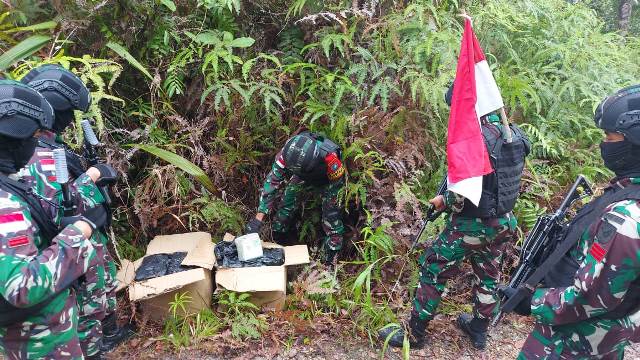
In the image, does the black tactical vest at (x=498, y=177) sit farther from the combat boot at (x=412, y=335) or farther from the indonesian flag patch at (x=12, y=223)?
the indonesian flag patch at (x=12, y=223)

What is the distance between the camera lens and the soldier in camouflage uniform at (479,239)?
2992 millimetres

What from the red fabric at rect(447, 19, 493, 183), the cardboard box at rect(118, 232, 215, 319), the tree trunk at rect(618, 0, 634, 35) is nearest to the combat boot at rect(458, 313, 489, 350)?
the red fabric at rect(447, 19, 493, 183)

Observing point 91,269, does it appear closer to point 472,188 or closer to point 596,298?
point 472,188

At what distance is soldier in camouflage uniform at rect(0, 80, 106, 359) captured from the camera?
1.84 metres

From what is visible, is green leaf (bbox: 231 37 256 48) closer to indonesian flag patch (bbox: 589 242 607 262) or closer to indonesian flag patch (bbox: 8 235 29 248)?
indonesian flag patch (bbox: 8 235 29 248)

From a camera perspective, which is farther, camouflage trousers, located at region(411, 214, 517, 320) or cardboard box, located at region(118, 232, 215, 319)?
cardboard box, located at region(118, 232, 215, 319)

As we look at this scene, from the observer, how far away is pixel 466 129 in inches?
112

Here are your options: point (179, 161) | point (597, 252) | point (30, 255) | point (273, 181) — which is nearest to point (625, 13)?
point (273, 181)

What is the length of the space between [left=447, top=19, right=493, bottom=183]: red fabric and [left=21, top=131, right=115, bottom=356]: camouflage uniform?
241 centimetres

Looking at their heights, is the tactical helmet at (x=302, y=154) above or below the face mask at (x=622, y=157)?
below

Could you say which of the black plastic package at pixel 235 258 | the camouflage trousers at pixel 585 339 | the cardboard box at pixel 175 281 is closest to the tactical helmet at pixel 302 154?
the black plastic package at pixel 235 258

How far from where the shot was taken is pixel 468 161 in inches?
110

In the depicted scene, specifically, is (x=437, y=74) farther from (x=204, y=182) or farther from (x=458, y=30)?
(x=204, y=182)

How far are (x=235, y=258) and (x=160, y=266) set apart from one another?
64 centimetres
